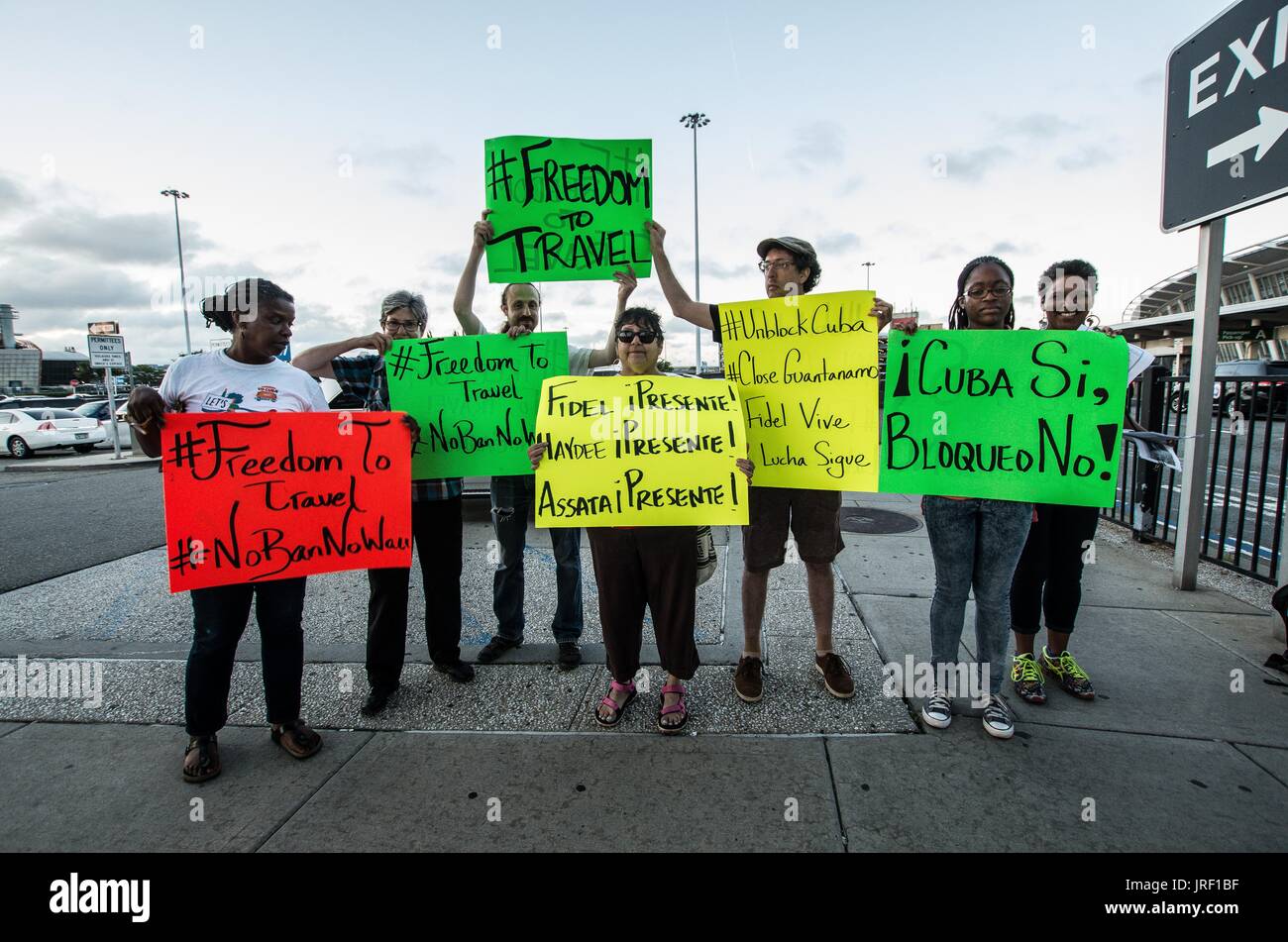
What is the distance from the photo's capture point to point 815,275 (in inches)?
123

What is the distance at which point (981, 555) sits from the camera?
2818 mm

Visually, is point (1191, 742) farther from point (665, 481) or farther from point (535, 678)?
point (535, 678)

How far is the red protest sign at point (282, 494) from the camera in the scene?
2.54m

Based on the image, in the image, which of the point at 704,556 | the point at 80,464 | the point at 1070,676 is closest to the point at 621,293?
the point at 704,556

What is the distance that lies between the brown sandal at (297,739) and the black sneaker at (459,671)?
0.70 meters

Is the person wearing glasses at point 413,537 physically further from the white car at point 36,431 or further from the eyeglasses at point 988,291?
the white car at point 36,431

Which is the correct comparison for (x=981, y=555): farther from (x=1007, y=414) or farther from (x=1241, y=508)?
(x=1241, y=508)

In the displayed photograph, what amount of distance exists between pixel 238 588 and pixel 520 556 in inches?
55.1

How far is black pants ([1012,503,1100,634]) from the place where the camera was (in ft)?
10.0

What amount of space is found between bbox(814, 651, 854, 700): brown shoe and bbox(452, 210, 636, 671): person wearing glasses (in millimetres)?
1347

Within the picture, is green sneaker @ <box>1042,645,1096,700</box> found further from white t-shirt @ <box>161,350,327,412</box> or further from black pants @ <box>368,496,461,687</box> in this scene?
white t-shirt @ <box>161,350,327,412</box>

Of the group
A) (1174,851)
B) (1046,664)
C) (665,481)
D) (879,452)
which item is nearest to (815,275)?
(879,452)

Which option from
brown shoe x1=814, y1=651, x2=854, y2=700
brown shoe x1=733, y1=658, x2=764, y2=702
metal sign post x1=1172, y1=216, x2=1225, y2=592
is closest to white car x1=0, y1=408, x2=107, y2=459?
brown shoe x1=733, y1=658, x2=764, y2=702
